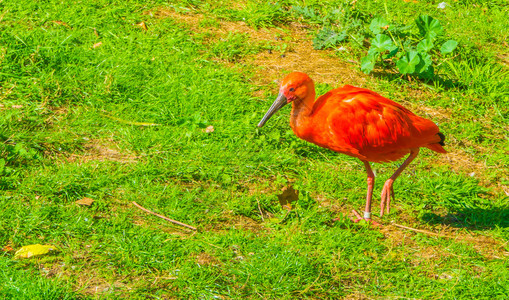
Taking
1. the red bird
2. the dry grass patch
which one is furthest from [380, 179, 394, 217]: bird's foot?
the dry grass patch

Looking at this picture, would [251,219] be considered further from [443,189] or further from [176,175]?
[443,189]

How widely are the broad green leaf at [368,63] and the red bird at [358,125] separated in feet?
5.22

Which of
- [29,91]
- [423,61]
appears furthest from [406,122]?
[29,91]

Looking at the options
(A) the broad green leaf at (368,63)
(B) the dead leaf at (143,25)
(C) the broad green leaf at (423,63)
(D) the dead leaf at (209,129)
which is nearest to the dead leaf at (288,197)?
(D) the dead leaf at (209,129)

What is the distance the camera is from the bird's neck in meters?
4.74

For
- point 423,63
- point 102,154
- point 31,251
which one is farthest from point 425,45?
point 31,251

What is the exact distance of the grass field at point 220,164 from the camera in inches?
165

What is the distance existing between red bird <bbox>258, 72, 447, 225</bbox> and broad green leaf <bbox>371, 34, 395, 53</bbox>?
166 centimetres

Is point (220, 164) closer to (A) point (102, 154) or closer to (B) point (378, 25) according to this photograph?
(A) point (102, 154)

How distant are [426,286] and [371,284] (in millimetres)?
400

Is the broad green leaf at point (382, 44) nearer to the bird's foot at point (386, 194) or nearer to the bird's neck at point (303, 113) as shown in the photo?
the bird's neck at point (303, 113)

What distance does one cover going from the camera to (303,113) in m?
4.76

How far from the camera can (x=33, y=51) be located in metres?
5.82

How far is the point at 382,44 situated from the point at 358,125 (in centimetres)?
208
